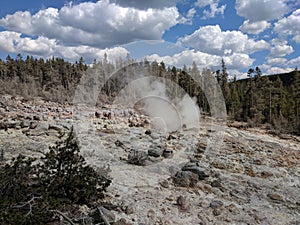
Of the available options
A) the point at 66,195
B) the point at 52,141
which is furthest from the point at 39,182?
the point at 52,141

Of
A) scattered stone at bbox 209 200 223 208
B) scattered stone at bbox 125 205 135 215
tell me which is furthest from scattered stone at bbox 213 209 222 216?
scattered stone at bbox 125 205 135 215

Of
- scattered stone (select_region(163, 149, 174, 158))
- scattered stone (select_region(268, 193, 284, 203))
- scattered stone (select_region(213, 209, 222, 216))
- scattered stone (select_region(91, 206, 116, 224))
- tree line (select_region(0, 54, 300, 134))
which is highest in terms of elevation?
tree line (select_region(0, 54, 300, 134))

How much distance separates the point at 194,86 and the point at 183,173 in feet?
103

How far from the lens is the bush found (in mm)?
5074

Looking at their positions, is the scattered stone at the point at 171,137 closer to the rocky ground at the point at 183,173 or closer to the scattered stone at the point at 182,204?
the rocky ground at the point at 183,173

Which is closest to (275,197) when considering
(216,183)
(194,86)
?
(216,183)

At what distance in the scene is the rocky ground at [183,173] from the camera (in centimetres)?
721

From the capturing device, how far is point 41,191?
20.2 feet

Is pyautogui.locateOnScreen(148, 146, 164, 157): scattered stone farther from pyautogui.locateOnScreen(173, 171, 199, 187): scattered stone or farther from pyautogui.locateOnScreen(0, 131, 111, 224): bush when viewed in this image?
pyautogui.locateOnScreen(0, 131, 111, 224): bush

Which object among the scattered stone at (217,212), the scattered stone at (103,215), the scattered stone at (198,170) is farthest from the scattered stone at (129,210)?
the scattered stone at (198,170)

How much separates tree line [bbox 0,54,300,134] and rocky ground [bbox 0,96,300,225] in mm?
5427

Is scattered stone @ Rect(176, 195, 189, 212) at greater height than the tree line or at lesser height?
lesser

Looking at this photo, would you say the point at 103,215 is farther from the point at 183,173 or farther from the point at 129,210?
the point at 183,173

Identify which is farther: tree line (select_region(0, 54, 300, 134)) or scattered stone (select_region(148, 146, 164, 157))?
tree line (select_region(0, 54, 300, 134))
